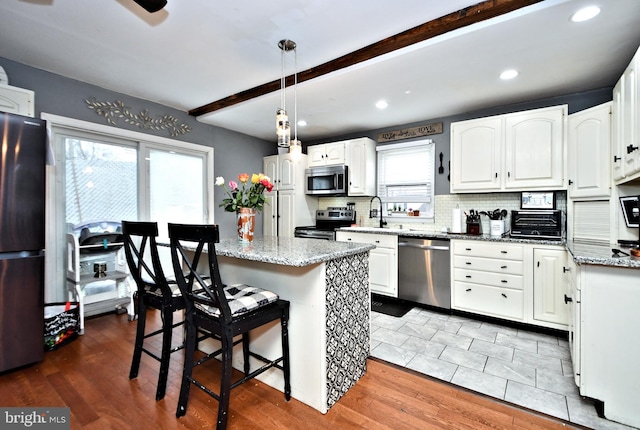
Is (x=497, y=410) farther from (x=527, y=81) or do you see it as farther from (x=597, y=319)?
(x=527, y=81)

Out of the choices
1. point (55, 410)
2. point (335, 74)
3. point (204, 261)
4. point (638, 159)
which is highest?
point (335, 74)

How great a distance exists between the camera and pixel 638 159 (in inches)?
72.0

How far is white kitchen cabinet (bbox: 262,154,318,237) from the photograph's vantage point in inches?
187

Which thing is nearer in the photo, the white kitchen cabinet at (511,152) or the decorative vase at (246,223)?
the decorative vase at (246,223)

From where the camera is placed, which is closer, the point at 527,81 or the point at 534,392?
the point at 534,392

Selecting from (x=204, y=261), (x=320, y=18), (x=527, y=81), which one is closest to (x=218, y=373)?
(x=204, y=261)

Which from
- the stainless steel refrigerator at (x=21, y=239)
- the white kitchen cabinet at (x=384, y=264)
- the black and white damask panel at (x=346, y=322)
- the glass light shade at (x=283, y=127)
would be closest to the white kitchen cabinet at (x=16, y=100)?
the stainless steel refrigerator at (x=21, y=239)

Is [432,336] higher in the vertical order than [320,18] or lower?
lower

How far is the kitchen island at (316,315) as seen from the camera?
170cm

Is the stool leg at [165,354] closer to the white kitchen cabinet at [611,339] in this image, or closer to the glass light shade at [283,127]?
the glass light shade at [283,127]

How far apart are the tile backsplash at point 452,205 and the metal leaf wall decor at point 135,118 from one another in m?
2.72


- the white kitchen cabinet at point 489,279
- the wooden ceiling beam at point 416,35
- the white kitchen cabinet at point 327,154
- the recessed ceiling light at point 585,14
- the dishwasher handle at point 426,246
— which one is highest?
the wooden ceiling beam at point 416,35

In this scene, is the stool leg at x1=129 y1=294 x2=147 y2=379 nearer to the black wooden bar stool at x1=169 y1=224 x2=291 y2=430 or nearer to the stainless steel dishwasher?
the black wooden bar stool at x1=169 y1=224 x2=291 y2=430

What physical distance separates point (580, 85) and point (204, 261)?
13.1 ft
